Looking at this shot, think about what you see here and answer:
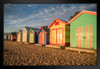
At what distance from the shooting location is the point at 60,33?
33.7ft

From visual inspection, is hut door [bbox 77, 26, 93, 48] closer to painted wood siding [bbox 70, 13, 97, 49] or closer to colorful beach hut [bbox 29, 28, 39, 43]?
A: painted wood siding [bbox 70, 13, 97, 49]

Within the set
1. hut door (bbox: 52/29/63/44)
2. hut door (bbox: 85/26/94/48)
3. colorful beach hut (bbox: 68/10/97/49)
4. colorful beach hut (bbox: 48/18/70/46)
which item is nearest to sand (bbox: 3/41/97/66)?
hut door (bbox: 85/26/94/48)

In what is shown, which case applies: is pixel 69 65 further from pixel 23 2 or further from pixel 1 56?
pixel 23 2

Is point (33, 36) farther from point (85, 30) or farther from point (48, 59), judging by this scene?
point (48, 59)

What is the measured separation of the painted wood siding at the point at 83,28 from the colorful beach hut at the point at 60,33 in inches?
36.9

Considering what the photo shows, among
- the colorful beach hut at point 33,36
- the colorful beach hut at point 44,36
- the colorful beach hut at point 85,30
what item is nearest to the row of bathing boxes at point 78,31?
the colorful beach hut at point 85,30

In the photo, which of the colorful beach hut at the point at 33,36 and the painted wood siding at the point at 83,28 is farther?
the colorful beach hut at the point at 33,36

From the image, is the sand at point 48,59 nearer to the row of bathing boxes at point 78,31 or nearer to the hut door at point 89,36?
the hut door at point 89,36

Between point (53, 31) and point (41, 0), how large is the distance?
25.3ft

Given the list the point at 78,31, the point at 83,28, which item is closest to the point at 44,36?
the point at 78,31

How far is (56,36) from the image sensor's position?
10992mm

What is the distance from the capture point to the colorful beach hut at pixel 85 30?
686 centimetres

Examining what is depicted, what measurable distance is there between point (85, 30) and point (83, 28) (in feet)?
1.04

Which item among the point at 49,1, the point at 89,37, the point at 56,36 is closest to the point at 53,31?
the point at 56,36
